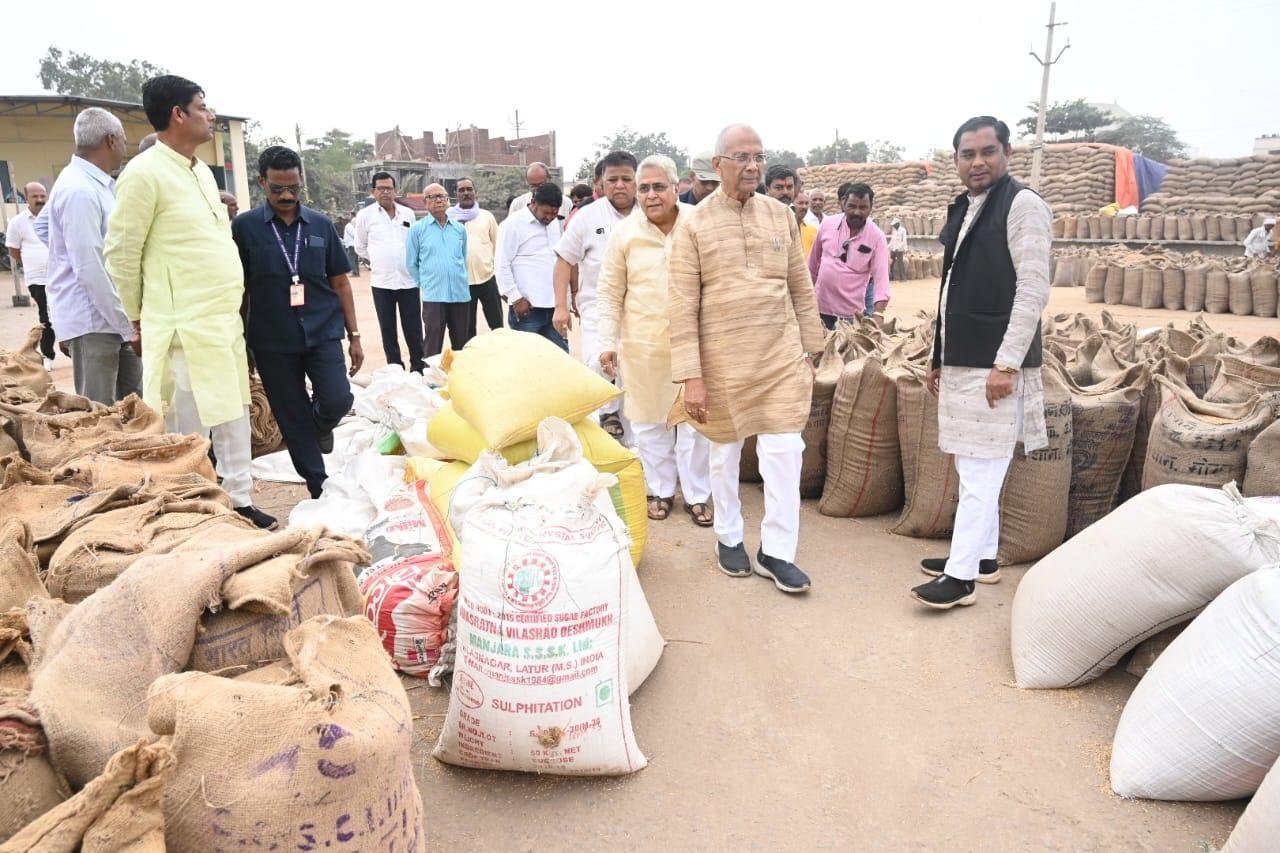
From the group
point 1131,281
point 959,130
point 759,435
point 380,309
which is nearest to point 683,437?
point 759,435

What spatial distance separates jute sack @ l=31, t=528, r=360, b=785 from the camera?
1343 mm

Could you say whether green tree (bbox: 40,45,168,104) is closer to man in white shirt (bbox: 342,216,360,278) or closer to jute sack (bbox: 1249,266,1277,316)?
man in white shirt (bbox: 342,216,360,278)

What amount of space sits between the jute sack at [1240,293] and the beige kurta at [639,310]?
1115 cm

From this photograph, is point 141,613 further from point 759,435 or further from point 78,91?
point 78,91

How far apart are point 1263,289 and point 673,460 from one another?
1112 cm

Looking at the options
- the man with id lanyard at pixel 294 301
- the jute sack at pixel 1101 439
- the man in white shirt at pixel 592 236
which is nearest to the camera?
the jute sack at pixel 1101 439

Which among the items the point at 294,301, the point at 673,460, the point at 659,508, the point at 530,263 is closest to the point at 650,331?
the point at 673,460

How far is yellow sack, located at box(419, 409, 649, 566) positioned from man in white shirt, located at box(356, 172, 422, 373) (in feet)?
13.2

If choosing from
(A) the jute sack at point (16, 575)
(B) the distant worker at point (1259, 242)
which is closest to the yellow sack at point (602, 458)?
(A) the jute sack at point (16, 575)

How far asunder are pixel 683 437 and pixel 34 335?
3.51 m

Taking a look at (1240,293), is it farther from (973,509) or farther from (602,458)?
(602,458)

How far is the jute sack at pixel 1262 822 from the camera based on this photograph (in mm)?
1584

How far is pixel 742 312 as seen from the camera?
3.22 metres

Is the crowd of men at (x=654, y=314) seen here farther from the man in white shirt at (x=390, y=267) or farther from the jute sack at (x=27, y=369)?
the man in white shirt at (x=390, y=267)
